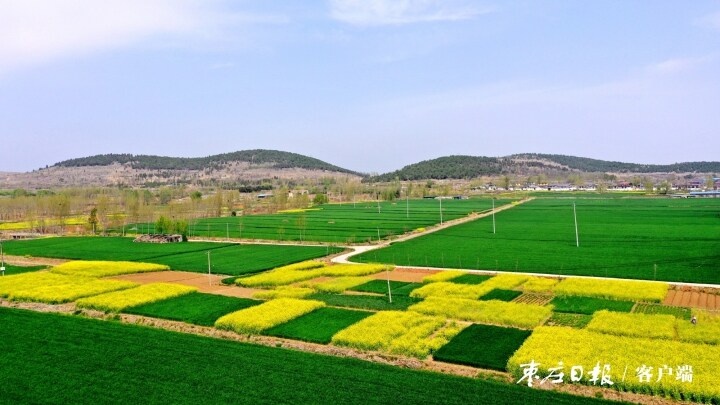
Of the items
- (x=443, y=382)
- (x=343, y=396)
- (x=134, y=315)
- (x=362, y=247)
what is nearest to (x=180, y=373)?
(x=343, y=396)

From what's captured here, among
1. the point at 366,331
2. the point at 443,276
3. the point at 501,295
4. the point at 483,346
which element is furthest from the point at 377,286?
the point at 483,346

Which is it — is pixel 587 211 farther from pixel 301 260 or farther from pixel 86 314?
pixel 86 314

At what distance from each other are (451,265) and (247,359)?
32.2 metres

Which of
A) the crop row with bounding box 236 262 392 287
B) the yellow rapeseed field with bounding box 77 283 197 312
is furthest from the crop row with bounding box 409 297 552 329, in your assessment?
the yellow rapeseed field with bounding box 77 283 197 312

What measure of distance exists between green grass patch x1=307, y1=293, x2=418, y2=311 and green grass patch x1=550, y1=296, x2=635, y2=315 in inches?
384

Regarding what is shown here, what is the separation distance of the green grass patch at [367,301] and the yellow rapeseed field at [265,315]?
2.00 metres

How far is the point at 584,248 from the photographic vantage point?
2473 inches

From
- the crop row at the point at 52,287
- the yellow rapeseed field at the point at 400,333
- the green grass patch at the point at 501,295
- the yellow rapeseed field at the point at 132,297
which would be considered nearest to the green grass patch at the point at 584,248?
the green grass patch at the point at 501,295

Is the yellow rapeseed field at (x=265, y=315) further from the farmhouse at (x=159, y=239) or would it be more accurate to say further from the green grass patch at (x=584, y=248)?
the farmhouse at (x=159, y=239)

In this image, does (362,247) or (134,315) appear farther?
(362,247)

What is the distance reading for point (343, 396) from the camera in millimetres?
21250

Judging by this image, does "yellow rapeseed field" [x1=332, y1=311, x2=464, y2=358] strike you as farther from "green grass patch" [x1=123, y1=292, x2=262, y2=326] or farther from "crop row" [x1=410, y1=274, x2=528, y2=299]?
"green grass patch" [x1=123, y1=292, x2=262, y2=326]

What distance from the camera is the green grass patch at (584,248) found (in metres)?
50.0

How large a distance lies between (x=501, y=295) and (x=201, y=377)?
935 inches
